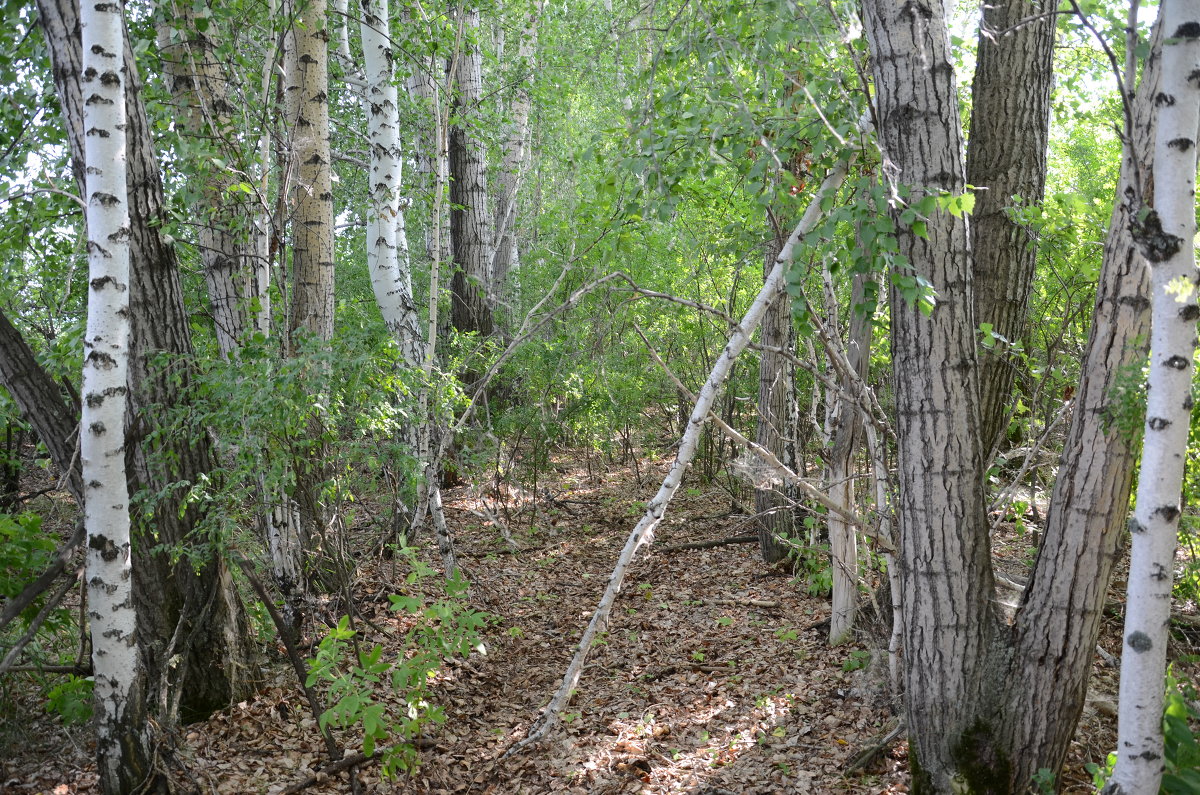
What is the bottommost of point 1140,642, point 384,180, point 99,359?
point 1140,642

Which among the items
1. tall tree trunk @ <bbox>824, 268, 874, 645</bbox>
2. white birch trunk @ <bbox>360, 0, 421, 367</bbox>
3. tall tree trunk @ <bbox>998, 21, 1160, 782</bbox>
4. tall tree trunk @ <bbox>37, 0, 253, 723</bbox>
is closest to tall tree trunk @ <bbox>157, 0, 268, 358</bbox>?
tall tree trunk @ <bbox>37, 0, 253, 723</bbox>

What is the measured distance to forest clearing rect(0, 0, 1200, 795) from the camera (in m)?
2.89

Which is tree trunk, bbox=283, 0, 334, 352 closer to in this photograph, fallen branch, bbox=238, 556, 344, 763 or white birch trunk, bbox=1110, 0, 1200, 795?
fallen branch, bbox=238, 556, 344, 763

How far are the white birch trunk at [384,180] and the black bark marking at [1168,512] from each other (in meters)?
4.95

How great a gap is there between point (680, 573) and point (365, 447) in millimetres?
3476

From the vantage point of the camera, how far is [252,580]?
392 centimetres

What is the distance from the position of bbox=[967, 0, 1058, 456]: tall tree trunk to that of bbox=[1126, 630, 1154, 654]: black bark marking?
1814 millimetres

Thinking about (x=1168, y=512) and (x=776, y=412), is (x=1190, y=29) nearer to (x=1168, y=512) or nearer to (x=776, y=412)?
(x=1168, y=512)

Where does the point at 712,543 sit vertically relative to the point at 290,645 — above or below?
below

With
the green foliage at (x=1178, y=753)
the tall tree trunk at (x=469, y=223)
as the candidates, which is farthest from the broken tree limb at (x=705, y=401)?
the tall tree trunk at (x=469, y=223)

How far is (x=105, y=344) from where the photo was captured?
3168 millimetres

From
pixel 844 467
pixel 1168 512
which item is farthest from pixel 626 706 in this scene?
pixel 1168 512

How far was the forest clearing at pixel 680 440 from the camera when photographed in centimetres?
289

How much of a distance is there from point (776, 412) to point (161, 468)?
4.66 meters
